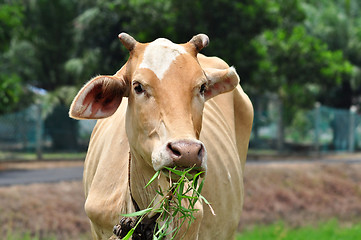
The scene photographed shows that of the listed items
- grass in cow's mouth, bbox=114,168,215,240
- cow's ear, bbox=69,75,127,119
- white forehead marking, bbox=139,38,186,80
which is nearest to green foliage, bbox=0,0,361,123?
cow's ear, bbox=69,75,127,119

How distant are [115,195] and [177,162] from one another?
1039 mm

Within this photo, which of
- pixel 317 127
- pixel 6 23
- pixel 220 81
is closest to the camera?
pixel 220 81

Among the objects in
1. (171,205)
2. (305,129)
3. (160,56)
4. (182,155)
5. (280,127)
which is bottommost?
(305,129)

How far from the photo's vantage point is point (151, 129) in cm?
296

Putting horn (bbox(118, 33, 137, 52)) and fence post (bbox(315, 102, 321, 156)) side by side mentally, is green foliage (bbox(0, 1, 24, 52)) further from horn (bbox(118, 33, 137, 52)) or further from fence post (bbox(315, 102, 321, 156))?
fence post (bbox(315, 102, 321, 156))

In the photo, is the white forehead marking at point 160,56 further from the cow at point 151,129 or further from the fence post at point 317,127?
the fence post at point 317,127

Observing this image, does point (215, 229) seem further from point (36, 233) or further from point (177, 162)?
point (36, 233)

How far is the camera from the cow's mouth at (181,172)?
2689 mm

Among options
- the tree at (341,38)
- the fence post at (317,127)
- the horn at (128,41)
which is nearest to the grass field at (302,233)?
the horn at (128,41)

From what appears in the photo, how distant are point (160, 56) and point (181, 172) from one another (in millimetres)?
744

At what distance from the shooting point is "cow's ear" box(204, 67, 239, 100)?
341 cm

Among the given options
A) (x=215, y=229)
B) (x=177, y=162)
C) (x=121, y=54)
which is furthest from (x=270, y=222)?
(x=121, y=54)

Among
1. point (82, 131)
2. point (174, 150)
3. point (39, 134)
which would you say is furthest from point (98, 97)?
point (82, 131)

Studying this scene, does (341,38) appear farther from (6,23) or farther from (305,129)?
(6,23)
